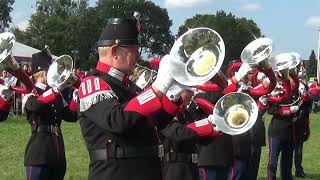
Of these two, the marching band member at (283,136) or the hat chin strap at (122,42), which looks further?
the marching band member at (283,136)

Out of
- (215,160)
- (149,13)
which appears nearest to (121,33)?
(215,160)

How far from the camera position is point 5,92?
518 cm

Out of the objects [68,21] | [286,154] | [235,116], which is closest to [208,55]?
[235,116]

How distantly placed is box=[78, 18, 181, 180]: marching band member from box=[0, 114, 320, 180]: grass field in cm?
608

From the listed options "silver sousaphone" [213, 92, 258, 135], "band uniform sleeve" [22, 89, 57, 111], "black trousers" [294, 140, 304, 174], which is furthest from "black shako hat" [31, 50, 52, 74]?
"black trousers" [294, 140, 304, 174]

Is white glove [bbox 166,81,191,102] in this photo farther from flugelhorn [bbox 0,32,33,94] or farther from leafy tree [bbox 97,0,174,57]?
leafy tree [bbox 97,0,174,57]

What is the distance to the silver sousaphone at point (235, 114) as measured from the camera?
371 cm

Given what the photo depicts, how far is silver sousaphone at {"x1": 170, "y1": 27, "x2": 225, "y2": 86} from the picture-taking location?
10.4 ft

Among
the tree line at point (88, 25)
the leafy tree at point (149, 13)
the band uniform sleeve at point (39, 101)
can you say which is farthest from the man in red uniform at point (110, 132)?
the leafy tree at point (149, 13)

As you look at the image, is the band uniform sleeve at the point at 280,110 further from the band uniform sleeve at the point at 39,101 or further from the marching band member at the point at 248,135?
the band uniform sleeve at the point at 39,101

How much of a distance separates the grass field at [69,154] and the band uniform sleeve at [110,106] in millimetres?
6319

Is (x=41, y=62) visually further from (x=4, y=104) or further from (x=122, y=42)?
(x=122, y=42)

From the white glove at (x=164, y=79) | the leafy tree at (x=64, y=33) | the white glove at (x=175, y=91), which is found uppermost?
the leafy tree at (x=64, y=33)

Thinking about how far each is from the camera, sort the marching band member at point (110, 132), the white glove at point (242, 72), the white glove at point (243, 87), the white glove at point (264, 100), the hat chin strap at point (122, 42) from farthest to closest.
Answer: the white glove at point (264, 100) < the white glove at point (243, 87) < the white glove at point (242, 72) < the hat chin strap at point (122, 42) < the marching band member at point (110, 132)
